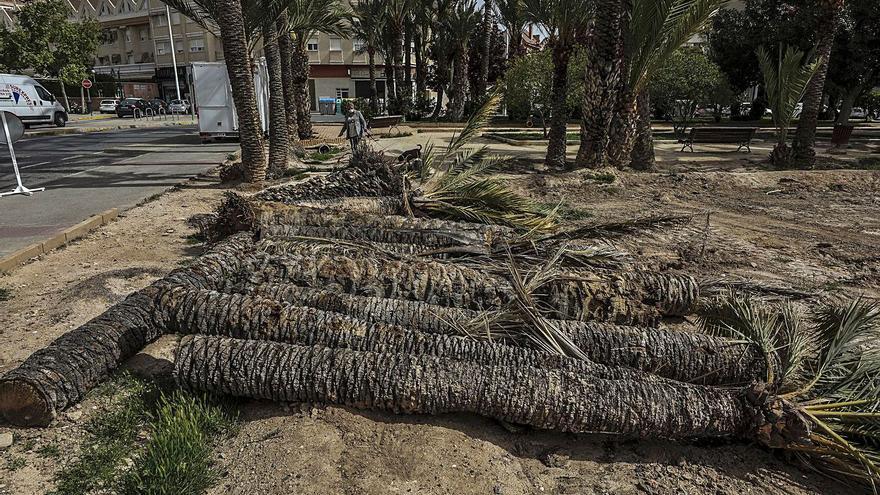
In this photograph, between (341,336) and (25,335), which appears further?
(25,335)

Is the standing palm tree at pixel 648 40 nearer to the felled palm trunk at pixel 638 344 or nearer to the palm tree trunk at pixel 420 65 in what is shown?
the felled palm trunk at pixel 638 344

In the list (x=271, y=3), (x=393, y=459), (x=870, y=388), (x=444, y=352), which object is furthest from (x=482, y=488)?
(x=271, y=3)

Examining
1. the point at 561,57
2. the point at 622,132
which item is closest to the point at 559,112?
the point at 622,132

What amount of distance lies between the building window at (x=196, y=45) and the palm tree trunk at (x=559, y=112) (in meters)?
49.9

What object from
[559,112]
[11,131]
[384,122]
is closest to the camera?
[11,131]

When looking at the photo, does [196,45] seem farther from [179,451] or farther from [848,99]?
[179,451]

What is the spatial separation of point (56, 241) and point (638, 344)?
7269 mm

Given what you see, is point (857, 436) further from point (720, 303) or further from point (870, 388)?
point (720, 303)

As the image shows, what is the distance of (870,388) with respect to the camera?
3168mm

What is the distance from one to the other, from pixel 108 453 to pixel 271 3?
1170 cm

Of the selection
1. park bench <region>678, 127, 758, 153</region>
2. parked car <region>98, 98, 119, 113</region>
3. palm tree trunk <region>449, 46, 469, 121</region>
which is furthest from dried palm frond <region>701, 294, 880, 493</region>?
parked car <region>98, 98, 119, 113</region>

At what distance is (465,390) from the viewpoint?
3199mm

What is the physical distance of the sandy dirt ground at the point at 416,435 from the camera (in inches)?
116

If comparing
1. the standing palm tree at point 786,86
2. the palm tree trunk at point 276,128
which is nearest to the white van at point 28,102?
the palm tree trunk at point 276,128
